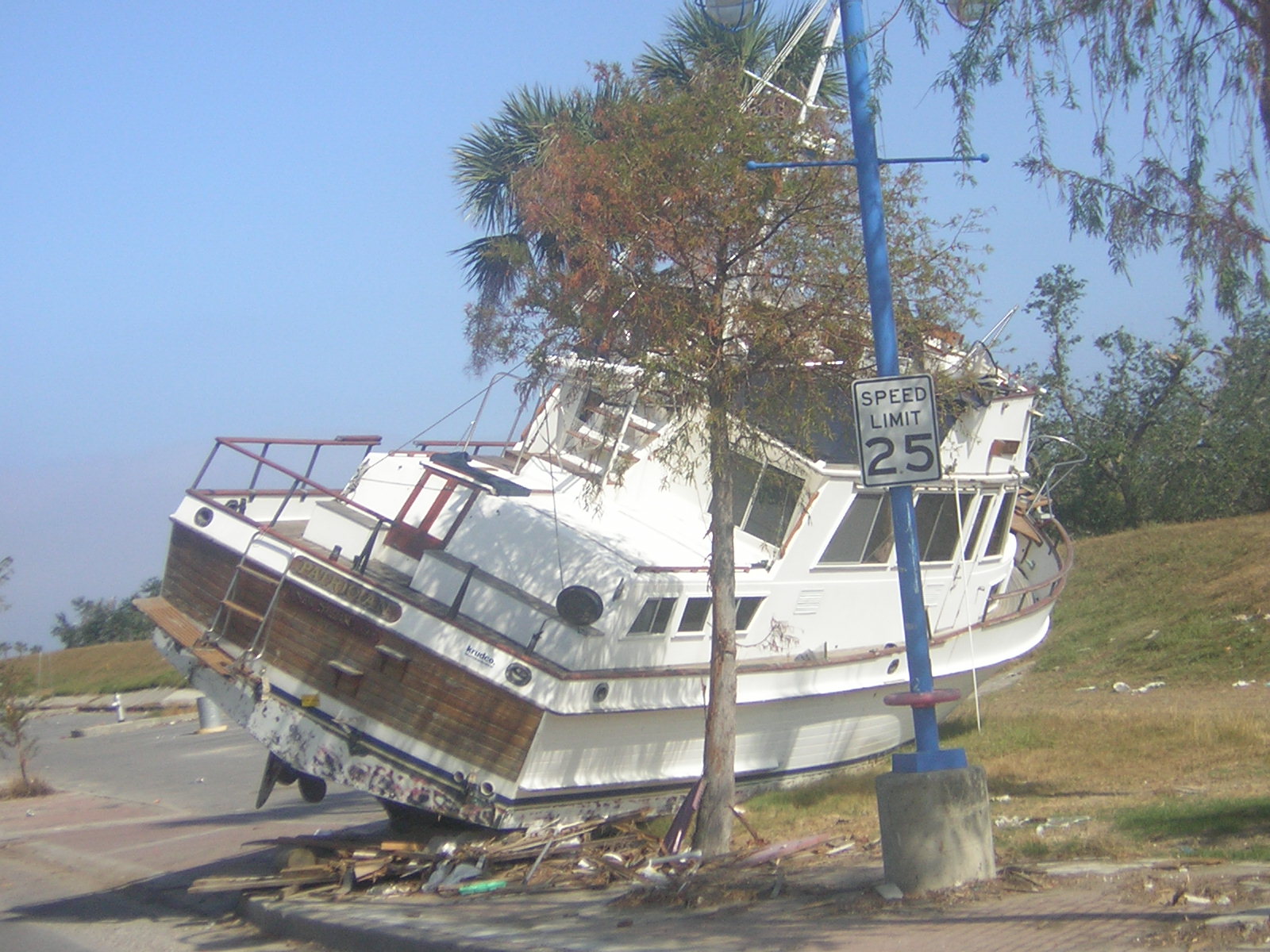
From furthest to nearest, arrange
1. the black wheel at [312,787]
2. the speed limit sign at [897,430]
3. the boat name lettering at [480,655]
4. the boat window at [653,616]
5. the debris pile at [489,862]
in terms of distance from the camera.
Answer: the boat window at [653,616] → the black wheel at [312,787] → the boat name lettering at [480,655] → the debris pile at [489,862] → the speed limit sign at [897,430]

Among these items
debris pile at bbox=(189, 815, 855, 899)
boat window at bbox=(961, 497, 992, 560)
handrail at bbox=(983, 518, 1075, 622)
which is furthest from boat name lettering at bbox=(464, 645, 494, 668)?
handrail at bbox=(983, 518, 1075, 622)

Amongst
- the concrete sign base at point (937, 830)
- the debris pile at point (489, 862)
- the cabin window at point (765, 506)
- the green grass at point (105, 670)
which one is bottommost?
the green grass at point (105, 670)

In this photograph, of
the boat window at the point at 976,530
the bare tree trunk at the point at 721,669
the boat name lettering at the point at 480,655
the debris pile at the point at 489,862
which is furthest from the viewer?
the boat window at the point at 976,530

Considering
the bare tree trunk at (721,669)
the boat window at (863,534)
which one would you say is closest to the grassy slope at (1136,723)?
the bare tree trunk at (721,669)

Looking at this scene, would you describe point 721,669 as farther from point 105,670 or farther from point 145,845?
point 105,670

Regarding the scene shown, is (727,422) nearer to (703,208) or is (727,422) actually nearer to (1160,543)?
(703,208)

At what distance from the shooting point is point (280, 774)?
32.1ft

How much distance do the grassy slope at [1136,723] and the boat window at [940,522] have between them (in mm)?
1938

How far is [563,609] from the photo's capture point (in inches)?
377

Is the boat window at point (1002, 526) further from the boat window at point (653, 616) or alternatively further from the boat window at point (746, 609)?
the boat window at point (653, 616)

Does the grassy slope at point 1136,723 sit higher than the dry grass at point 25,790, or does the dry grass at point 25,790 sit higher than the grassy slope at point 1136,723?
the grassy slope at point 1136,723

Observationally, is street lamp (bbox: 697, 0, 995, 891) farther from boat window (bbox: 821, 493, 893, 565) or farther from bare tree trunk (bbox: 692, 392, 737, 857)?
boat window (bbox: 821, 493, 893, 565)

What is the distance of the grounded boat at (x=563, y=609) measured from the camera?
916 cm

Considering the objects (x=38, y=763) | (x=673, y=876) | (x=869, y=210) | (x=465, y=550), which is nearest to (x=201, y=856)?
(x=465, y=550)
